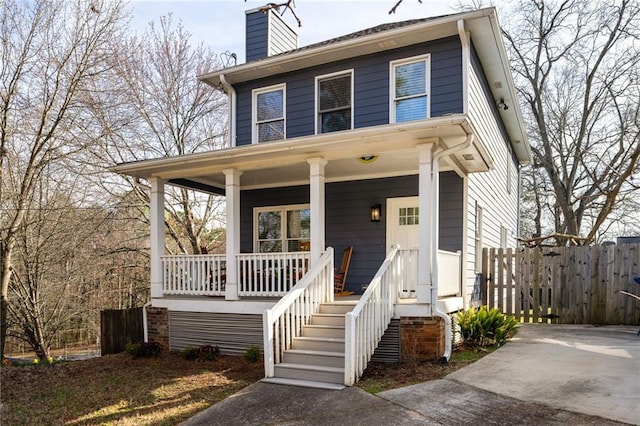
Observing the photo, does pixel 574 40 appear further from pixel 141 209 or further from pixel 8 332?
pixel 8 332

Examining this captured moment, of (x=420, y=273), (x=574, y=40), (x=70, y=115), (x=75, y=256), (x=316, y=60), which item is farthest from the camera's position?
(x=574, y=40)

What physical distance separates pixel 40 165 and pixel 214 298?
6.40 m

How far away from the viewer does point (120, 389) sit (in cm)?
588

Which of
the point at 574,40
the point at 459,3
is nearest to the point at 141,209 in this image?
the point at 459,3

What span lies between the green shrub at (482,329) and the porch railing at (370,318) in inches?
61.0

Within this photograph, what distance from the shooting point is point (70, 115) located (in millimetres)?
12109

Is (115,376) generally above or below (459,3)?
below

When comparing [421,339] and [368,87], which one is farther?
[368,87]

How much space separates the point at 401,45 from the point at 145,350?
7.43m

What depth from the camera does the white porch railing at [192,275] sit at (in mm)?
8195

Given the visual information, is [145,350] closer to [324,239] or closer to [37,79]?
[324,239]

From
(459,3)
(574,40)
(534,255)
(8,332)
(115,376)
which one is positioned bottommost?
(8,332)

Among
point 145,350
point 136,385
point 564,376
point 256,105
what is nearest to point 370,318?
point 564,376

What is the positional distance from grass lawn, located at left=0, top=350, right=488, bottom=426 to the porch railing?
265mm
